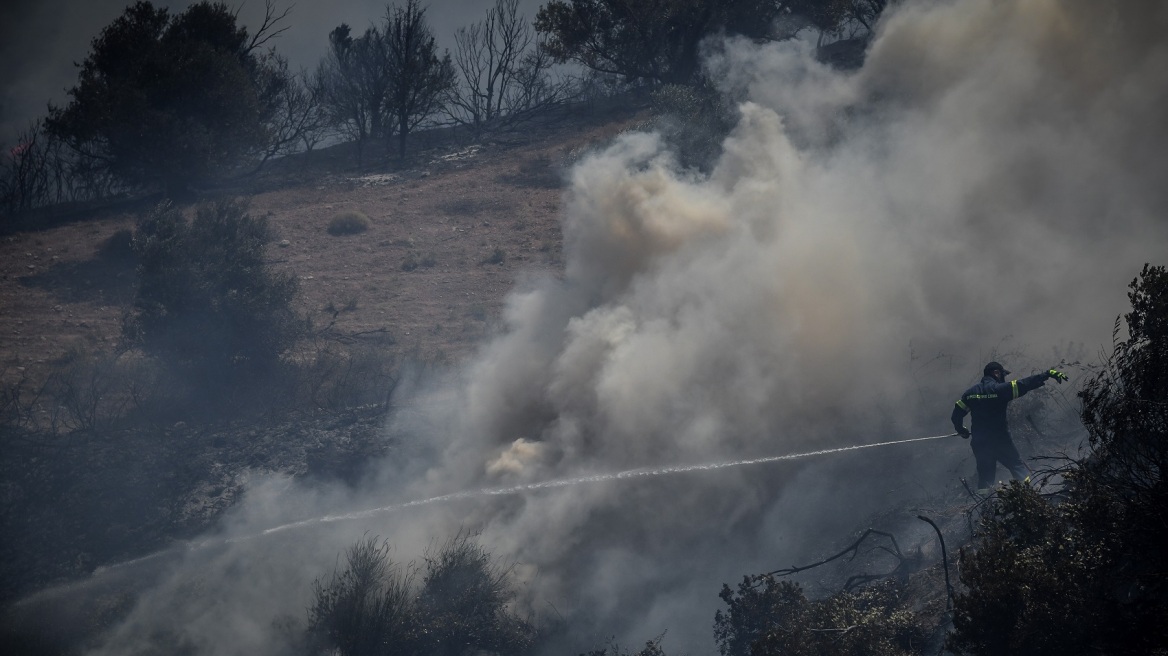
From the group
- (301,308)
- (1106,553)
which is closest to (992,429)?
(1106,553)

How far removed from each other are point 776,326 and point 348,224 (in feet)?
57.2

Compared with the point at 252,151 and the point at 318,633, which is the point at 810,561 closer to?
the point at 318,633

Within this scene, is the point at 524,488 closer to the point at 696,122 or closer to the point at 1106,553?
the point at 1106,553

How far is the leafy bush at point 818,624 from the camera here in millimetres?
9062

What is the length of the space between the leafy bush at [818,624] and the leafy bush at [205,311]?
13.3m

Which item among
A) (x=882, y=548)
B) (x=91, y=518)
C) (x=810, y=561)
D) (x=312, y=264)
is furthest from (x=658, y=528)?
(x=312, y=264)

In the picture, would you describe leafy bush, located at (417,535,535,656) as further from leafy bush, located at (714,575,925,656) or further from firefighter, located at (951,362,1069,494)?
firefighter, located at (951,362,1069,494)

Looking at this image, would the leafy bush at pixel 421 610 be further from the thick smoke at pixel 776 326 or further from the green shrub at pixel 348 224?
the green shrub at pixel 348 224

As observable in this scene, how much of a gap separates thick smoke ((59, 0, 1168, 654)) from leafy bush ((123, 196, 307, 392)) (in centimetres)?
478

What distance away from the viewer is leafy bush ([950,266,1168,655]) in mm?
7168

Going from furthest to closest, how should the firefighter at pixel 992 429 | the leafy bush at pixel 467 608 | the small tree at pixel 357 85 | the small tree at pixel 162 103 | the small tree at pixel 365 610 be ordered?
the small tree at pixel 357 85 < the small tree at pixel 162 103 < the leafy bush at pixel 467 608 < the small tree at pixel 365 610 < the firefighter at pixel 992 429

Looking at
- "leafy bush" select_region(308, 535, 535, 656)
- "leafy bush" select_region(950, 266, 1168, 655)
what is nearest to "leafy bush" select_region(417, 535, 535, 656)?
"leafy bush" select_region(308, 535, 535, 656)

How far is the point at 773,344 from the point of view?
1534 cm

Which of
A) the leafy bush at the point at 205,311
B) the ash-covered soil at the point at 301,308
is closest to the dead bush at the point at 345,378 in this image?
the ash-covered soil at the point at 301,308
